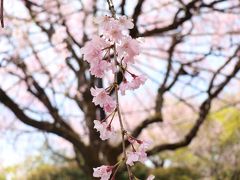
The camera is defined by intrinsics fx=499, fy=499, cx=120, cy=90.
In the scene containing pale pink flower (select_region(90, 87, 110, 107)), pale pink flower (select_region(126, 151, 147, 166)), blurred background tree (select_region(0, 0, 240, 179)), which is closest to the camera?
pale pink flower (select_region(126, 151, 147, 166))

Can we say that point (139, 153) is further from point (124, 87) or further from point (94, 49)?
point (94, 49)

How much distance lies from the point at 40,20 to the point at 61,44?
64 cm

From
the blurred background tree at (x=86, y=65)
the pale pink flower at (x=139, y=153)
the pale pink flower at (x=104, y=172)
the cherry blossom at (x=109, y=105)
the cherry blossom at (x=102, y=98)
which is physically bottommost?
the pale pink flower at (x=104, y=172)

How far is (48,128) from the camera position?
16.7ft

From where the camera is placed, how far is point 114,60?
3.90ft

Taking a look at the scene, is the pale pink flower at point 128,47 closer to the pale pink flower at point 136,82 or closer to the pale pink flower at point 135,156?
the pale pink flower at point 136,82

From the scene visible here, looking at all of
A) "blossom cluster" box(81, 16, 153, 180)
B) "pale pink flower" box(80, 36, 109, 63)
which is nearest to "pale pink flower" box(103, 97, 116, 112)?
"blossom cluster" box(81, 16, 153, 180)

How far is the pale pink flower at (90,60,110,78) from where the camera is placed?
127 centimetres

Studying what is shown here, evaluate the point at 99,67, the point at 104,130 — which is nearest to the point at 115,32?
the point at 99,67

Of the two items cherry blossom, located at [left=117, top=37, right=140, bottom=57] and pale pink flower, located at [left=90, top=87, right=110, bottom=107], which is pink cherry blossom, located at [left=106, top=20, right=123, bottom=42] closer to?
cherry blossom, located at [left=117, top=37, right=140, bottom=57]

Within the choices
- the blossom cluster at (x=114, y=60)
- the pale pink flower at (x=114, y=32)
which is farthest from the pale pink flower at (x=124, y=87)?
the pale pink flower at (x=114, y=32)

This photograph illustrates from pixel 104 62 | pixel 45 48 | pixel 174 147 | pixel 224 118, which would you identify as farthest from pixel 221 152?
pixel 104 62

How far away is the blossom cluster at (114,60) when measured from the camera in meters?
1.21

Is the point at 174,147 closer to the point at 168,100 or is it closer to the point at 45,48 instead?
the point at 45,48
